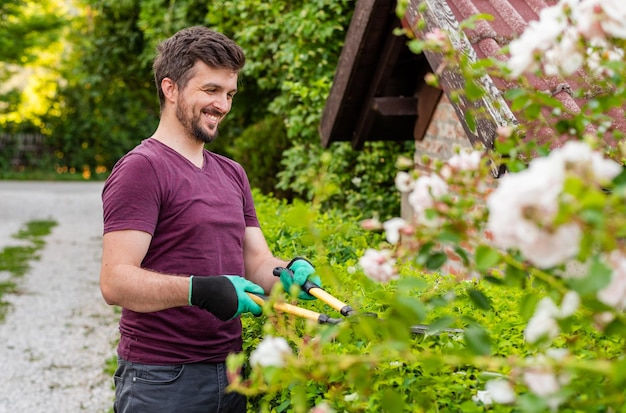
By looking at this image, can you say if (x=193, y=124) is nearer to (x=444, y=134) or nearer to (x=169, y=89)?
(x=169, y=89)

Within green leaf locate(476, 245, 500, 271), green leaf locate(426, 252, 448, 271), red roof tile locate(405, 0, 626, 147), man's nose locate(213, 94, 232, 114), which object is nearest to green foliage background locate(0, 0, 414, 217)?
green leaf locate(426, 252, 448, 271)

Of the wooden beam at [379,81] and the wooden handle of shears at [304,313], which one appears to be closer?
the wooden handle of shears at [304,313]

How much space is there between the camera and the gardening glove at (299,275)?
2.84 metres

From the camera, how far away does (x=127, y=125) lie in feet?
74.3

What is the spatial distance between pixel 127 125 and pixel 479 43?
787 inches

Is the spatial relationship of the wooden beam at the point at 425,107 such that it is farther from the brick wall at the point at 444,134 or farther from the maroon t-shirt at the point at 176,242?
the maroon t-shirt at the point at 176,242

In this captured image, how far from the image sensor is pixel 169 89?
9.81 feet

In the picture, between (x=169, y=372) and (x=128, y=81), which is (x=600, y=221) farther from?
(x=128, y=81)

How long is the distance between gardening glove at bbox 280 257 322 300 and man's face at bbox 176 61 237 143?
53 cm

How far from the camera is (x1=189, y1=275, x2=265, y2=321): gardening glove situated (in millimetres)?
2561

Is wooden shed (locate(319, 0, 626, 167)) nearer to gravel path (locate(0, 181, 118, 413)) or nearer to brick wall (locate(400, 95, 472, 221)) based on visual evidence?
brick wall (locate(400, 95, 472, 221))

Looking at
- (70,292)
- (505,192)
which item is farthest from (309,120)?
(505,192)

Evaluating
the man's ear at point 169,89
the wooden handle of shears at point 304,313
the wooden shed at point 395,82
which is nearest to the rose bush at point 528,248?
the wooden handle of shears at point 304,313

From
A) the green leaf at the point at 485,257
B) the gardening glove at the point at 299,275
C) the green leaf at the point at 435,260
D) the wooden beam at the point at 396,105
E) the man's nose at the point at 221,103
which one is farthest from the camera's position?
the wooden beam at the point at 396,105
